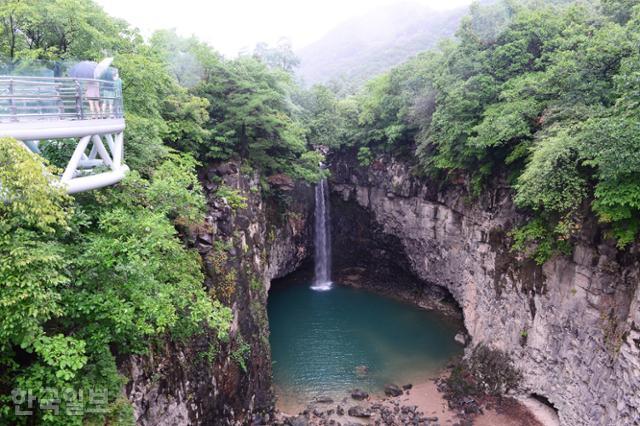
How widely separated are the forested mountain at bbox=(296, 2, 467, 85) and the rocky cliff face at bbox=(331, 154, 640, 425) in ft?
117

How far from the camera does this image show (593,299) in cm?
1170

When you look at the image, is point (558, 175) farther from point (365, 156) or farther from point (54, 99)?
point (365, 156)

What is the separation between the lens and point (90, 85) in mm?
7594

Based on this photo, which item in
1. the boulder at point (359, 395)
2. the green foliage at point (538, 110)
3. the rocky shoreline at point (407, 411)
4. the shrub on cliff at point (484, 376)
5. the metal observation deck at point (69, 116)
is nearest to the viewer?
the metal observation deck at point (69, 116)

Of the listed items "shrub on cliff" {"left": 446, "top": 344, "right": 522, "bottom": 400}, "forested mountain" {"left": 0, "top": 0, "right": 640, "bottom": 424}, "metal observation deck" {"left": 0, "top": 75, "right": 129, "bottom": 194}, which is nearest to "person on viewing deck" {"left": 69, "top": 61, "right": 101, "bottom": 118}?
"metal observation deck" {"left": 0, "top": 75, "right": 129, "bottom": 194}

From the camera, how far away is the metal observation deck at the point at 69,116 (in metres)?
6.26

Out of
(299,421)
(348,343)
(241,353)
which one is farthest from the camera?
(348,343)

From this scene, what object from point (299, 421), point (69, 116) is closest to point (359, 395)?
point (299, 421)

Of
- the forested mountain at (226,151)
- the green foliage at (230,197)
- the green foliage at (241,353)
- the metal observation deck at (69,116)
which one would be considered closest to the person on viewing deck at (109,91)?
the metal observation deck at (69,116)

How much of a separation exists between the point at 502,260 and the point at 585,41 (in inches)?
319

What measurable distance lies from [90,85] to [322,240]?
19.9m

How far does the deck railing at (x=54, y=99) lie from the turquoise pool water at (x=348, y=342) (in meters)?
12.4

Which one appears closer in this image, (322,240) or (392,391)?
(392,391)

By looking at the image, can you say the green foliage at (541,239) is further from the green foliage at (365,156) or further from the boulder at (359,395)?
the green foliage at (365,156)
